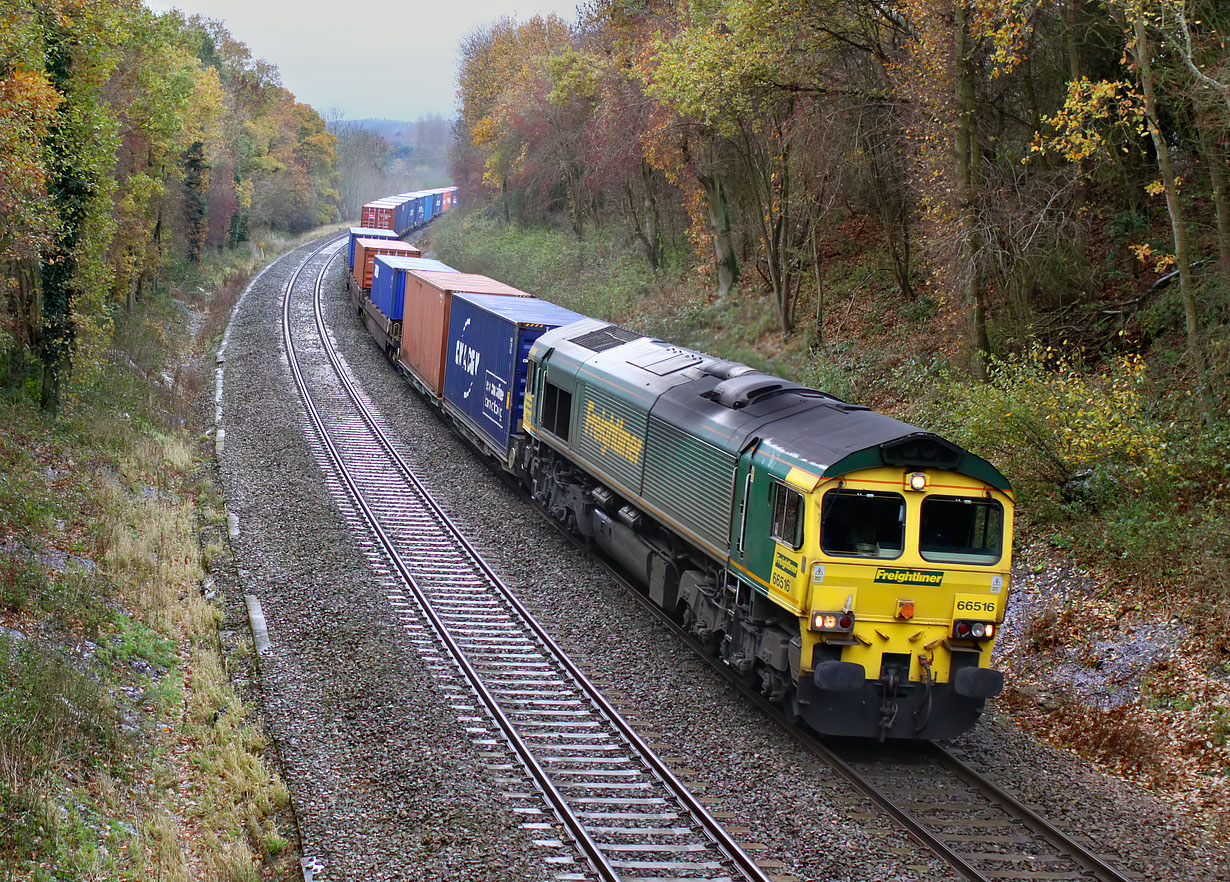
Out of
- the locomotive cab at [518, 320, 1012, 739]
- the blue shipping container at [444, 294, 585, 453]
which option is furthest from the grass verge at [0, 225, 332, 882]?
the blue shipping container at [444, 294, 585, 453]

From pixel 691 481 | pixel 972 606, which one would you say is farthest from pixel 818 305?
pixel 972 606

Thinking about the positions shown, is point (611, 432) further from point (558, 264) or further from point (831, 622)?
point (558, 264)

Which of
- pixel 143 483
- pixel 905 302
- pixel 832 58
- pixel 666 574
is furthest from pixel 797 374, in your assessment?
pixel 143 483

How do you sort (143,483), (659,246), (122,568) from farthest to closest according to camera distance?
1. (659,246)
2. (143,483)
3. (122,568)

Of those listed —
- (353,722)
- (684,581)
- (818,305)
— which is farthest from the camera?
(818,305)

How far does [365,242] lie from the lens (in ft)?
127

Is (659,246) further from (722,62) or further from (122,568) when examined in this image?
(122,568)

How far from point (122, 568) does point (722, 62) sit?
1512cm

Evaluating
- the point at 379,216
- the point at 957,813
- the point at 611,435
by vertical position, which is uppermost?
the point at 379,216

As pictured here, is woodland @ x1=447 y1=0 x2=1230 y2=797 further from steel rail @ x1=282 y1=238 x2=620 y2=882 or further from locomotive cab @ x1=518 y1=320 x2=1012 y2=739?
steel rail @ x1=282 y1=238 x2=620 y2=882

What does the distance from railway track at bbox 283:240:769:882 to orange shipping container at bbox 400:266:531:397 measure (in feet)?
16.9

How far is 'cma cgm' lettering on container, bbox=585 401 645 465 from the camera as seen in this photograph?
13422 mm

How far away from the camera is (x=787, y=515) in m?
9.73

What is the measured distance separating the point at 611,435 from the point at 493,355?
6.36m
